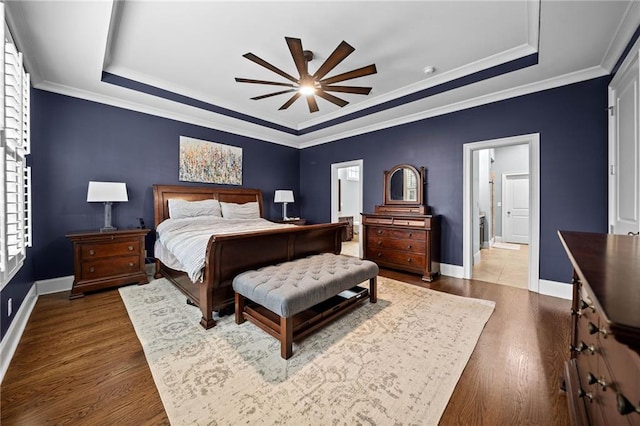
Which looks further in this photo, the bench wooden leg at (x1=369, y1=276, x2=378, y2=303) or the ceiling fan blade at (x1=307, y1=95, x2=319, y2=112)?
the ceiling fan blade at (x1=307, y1=95, x2=319, y2=112)

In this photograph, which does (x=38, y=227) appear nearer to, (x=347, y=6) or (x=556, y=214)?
(x=347, y=6)

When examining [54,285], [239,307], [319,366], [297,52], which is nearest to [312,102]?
[297,52]

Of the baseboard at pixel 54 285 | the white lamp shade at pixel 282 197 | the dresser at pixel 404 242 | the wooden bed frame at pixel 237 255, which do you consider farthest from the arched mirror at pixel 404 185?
the baseboard at pixel 54 285

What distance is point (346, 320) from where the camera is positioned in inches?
101

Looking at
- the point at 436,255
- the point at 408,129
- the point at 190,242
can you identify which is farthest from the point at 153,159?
the point at 436,255

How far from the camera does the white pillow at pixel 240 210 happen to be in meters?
4.72

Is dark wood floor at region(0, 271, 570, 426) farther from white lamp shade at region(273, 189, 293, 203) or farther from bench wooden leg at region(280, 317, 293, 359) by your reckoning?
white lamp shade at region(273, 189, 293, 203)

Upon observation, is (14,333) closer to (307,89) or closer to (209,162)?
(209,162)

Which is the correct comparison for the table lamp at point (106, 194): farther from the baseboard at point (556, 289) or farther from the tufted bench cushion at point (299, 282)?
the baseboard at point (556, 289)

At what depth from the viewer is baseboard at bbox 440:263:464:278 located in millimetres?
4043

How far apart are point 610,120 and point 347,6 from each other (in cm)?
322

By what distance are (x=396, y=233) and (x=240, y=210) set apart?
2.96 meters

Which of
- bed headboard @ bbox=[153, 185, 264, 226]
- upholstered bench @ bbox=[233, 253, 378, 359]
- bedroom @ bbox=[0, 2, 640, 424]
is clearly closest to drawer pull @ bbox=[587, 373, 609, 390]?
upholstered bench @ bbox=[233, 253, 378, 359]

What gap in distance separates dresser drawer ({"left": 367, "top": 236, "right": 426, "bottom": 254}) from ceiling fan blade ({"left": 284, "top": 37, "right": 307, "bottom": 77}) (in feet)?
9.75
